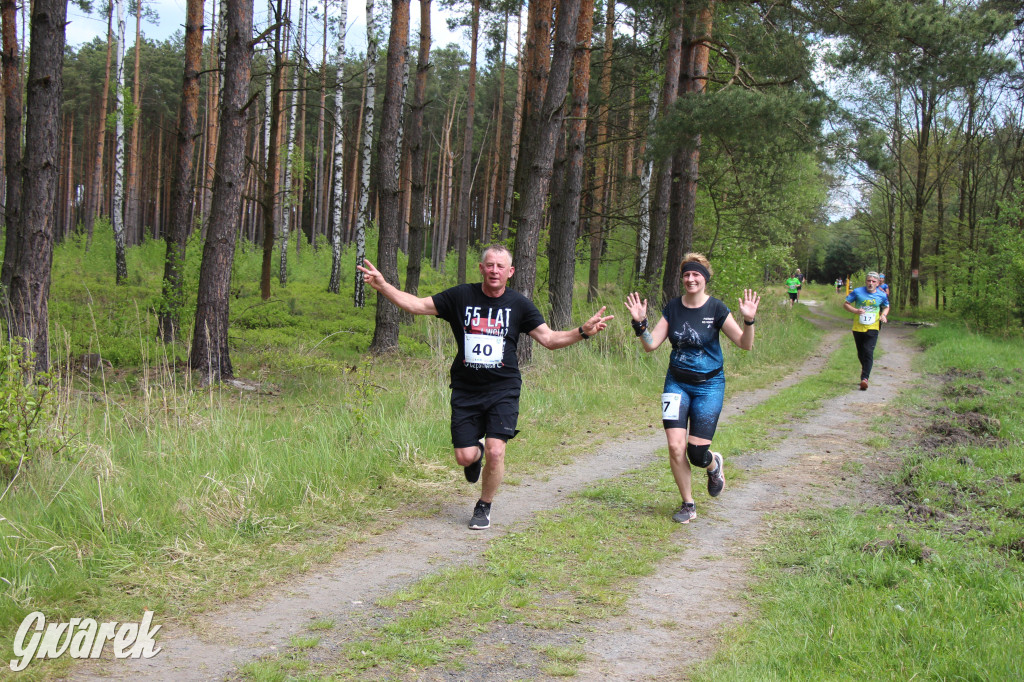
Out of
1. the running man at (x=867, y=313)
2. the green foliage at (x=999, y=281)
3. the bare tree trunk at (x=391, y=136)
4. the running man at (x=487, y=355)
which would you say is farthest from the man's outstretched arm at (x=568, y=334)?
the green foliage at (x=999, y=281)

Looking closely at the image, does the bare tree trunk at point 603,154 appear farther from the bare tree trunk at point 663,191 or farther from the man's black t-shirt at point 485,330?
the man's black t-shirt at point 485,330

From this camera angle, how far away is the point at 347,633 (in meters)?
3.79

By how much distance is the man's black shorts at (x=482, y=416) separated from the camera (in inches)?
220

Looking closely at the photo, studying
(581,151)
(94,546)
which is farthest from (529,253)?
(94,546)

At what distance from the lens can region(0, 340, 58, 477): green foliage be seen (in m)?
5.17

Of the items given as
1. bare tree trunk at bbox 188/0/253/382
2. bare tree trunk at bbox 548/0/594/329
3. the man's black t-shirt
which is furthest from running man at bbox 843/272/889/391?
bare tree trunk at bbox 188/0/253/382

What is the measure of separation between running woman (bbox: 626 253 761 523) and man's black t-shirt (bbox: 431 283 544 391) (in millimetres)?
922

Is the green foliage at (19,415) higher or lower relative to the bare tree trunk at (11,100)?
lower

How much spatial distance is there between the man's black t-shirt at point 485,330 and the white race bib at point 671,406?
121 cm

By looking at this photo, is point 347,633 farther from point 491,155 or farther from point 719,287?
point 491,155

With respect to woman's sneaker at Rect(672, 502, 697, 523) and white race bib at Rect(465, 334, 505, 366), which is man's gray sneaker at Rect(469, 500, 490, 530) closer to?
white race bib at Rect(465, 334, 505, 366)

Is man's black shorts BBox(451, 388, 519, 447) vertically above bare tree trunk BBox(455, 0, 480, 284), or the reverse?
bare tree trunk BBox(455, 0, 480, 284)

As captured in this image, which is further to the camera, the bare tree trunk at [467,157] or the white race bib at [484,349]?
the bare tree trunk at [467,157]

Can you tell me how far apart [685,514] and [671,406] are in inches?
33.5
